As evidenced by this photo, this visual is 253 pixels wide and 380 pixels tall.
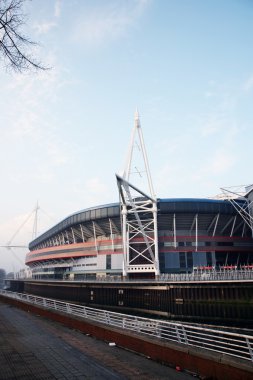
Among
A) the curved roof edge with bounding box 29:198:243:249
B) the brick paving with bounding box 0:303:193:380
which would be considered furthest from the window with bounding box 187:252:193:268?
the brick paving with bounding box 0:303:193:380

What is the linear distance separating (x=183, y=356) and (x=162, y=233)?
5659 centimetres

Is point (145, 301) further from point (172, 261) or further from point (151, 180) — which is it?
point (151, 180)

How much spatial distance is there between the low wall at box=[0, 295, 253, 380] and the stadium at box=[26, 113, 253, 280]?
4048 cm

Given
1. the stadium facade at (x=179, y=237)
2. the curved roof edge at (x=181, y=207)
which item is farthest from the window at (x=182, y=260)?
the curved roof edge at (x=181, y=207)

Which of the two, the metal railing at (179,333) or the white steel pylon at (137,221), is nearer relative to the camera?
the metal railing at (179,333)

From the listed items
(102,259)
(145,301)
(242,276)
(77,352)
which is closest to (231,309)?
(242,276)

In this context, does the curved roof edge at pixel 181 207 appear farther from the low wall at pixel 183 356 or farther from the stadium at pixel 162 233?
the low wall at pixel 183 356

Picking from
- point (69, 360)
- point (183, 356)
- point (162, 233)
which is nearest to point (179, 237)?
point (162, 233)

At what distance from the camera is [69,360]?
10547mm

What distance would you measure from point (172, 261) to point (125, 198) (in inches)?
726

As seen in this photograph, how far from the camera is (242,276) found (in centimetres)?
3734

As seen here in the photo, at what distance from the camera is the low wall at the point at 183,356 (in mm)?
8305

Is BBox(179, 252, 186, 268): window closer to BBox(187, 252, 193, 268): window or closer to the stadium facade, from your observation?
the stadium facade

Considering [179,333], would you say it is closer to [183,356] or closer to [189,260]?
[183,356]
